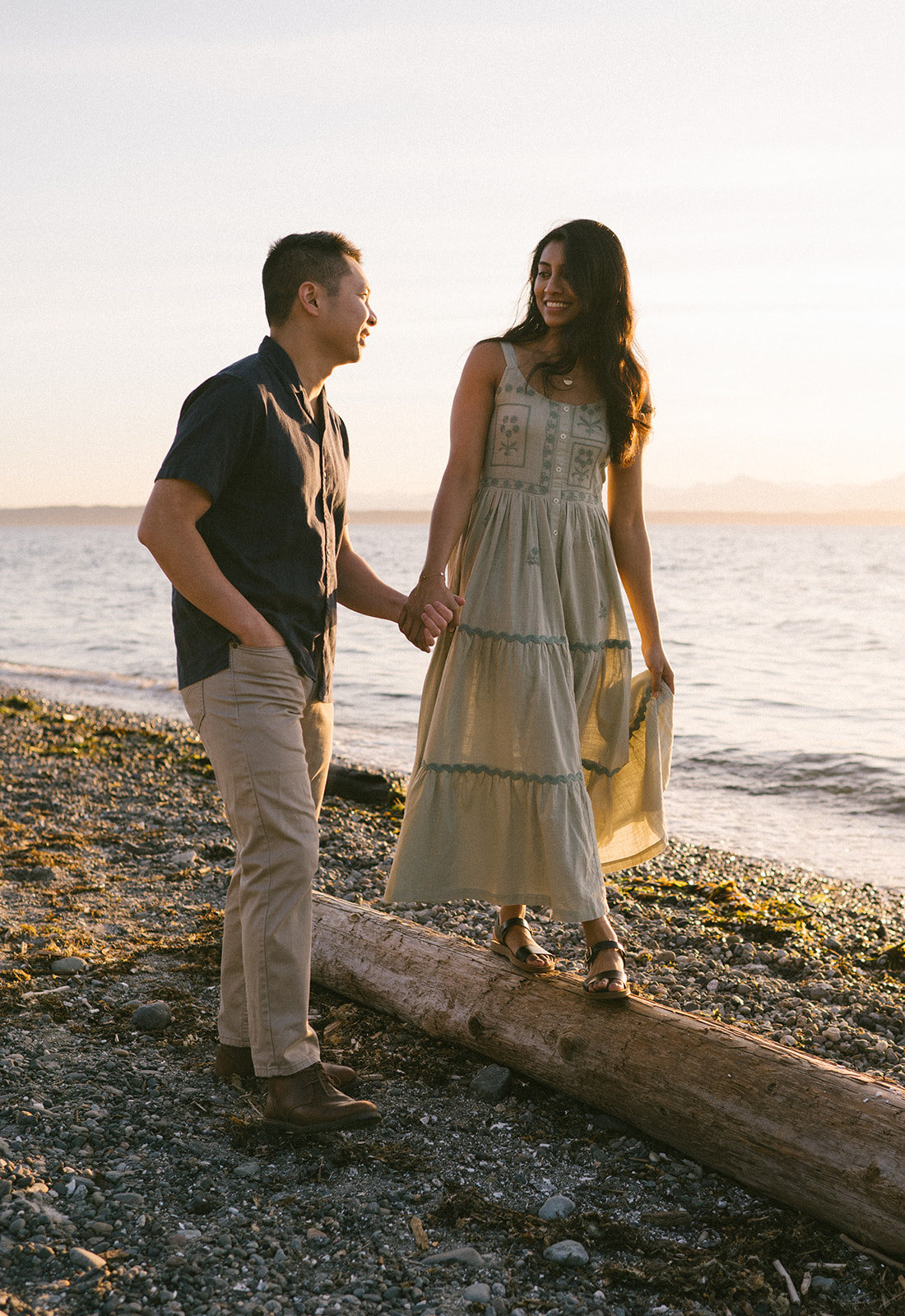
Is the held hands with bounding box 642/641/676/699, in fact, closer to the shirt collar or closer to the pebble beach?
the pebble beach

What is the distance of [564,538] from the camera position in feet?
11.8

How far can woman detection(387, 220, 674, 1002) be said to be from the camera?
346 centimetres

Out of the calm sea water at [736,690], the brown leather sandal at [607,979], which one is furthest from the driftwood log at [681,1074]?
the calm sea water at [736,690]

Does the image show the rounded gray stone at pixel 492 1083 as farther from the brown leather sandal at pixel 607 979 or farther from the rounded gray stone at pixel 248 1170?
the rounded gray stone at pixel 248 1170

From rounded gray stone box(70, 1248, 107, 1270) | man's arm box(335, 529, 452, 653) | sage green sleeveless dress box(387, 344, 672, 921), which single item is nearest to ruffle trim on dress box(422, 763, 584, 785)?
sage green sleeveless dress box(387, 344, 672, 921)

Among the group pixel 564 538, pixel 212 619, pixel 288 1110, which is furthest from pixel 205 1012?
pixel 564 538

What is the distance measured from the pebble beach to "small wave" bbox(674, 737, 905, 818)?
5068 mm

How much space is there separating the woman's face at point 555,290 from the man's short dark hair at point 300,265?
693 millimetres

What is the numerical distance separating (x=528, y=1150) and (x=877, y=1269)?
965mm

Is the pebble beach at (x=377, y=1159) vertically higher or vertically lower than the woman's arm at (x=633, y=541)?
lower

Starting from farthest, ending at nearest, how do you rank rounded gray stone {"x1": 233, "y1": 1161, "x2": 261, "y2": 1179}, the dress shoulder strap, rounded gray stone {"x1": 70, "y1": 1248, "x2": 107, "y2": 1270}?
1. the dress shoulder strap
2. rounded gray stone {"x1": 233, "y1": 1161, "x2": 261, "y2": 1179}
3. rounded gray stone {"x1": 70, "y1": 1248, "x2": 107, "y2": 1270}

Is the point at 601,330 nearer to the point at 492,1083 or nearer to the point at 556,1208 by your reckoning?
the point at 492,1083

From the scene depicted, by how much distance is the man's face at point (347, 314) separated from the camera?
3.12 m

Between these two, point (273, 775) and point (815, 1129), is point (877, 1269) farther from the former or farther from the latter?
point (273, 775)
